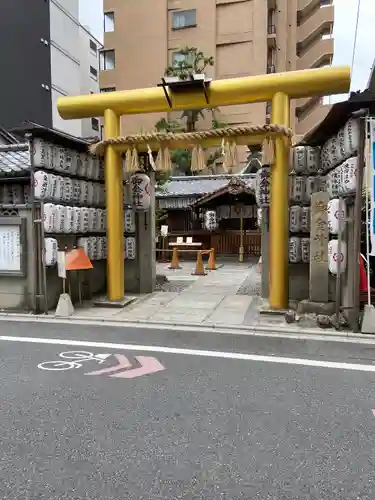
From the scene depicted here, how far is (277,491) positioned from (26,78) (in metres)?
28.2

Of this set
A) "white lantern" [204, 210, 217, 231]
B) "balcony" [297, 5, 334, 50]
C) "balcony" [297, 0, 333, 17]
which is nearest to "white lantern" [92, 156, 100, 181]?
"white lantern" [204, 210, 217, 231]

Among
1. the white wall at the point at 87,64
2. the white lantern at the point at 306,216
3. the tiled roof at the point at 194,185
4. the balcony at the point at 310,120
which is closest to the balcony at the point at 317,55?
the balcony at the point at 310,120

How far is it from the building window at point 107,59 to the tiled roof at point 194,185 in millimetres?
21236

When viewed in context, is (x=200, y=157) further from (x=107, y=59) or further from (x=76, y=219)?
(x=107, y=59)

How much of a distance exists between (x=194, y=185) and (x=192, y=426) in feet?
78.6

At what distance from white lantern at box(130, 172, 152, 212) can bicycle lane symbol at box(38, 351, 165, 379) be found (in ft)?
18.2

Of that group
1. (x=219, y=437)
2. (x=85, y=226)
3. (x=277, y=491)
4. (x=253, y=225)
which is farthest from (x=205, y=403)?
(x=253, y=225)

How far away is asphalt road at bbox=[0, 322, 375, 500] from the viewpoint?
9.89ft

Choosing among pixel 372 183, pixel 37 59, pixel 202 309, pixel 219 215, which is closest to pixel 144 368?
pixel 202 309

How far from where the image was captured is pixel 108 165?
9930 mm

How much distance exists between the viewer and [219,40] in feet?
124

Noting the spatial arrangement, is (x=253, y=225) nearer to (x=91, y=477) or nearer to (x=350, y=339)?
(x=350, y=339)

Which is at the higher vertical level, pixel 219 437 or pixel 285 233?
pixel 285 233

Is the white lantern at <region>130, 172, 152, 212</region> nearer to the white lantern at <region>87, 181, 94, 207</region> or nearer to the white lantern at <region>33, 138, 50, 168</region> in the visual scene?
the white lantern at <region>87, 181, 94, 207</region>
